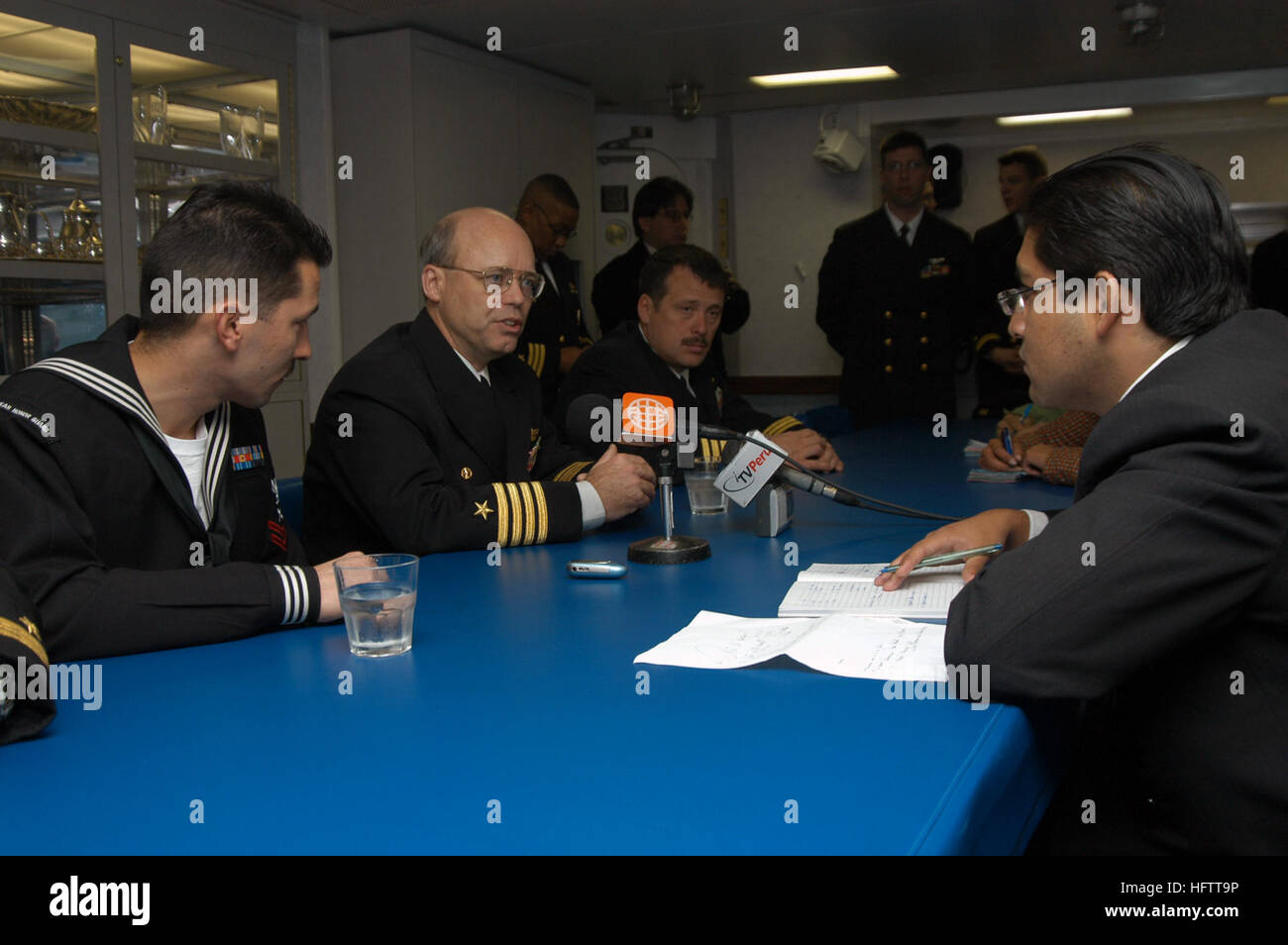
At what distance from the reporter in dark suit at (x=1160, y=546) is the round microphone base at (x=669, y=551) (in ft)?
2.18

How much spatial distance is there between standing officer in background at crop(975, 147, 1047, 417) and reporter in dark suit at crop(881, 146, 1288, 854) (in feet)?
12.9

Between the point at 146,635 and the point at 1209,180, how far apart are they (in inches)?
51.5

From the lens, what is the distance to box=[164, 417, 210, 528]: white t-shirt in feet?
5.57

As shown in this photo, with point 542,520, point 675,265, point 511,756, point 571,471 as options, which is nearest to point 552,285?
point 675,265

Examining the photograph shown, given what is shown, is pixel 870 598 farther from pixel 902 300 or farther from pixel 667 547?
pixel 902 300

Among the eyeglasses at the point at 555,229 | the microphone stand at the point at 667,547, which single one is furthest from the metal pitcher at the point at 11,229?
the microphone stand at the point at 667,547

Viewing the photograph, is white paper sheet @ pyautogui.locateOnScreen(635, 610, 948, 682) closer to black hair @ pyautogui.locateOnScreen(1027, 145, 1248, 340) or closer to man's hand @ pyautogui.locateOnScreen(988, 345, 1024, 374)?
black hair @ pyautogui.locateOnScreen(1027, 145, 1248, 340)

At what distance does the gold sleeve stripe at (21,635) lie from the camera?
1.08 meters

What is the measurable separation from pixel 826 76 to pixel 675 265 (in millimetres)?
3028

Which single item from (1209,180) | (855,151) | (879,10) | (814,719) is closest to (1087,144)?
(855,151)

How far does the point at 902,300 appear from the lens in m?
5.36

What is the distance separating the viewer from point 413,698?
117 cm

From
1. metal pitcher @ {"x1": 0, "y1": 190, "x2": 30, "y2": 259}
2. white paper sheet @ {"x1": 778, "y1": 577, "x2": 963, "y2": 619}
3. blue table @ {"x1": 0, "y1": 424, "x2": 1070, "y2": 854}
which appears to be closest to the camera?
blue table @ {"x1": 0, "y1": 424, "x2": 1070, "y2": 854}

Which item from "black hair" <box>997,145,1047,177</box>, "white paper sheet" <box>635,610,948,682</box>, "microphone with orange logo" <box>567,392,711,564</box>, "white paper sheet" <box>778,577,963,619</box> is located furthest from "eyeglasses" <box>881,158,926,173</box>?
"white paper sheet" <box>635,610,948,682</box>
